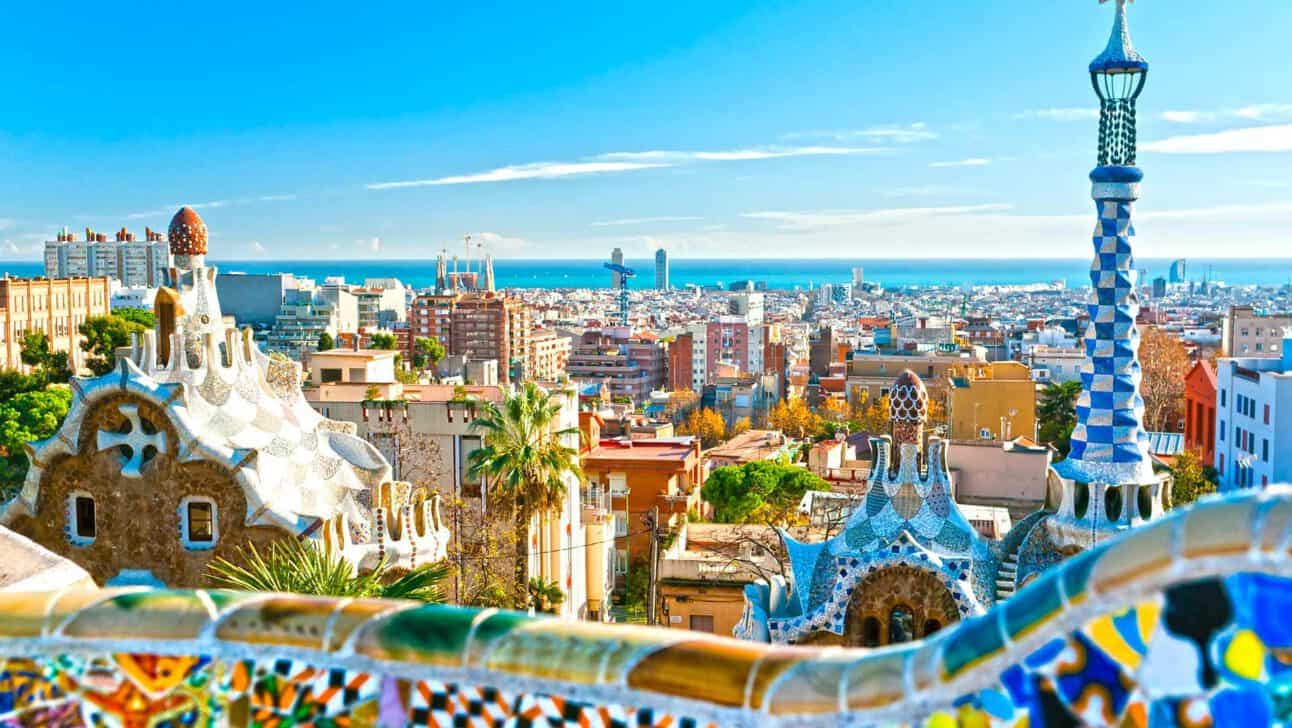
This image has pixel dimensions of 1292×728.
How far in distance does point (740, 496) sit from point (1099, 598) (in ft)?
98.8

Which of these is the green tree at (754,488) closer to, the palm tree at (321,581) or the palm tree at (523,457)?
the palm tree at (523,457)

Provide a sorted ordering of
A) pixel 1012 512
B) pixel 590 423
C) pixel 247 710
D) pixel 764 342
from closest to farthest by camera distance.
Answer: pixel 247 710, pixel 1012 512, pixel 590 423, pixel 764 342

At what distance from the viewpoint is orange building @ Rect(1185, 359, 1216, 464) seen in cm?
3959

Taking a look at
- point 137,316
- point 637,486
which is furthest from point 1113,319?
point 137,316

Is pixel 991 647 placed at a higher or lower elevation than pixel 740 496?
higher

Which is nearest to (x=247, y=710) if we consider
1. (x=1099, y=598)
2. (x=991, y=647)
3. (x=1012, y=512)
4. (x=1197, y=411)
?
(x=991, y=647)

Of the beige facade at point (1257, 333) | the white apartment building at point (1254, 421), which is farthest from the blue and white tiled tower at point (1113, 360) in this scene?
the beige facade at point (1257, 333)

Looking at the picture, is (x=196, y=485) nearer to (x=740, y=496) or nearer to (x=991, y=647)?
(x=991, y=647)

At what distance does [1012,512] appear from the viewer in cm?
2519

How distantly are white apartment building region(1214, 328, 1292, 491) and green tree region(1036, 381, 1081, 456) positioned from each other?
7.84 meters

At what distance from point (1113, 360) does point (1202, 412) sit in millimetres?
30764

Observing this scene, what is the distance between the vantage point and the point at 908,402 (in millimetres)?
12586

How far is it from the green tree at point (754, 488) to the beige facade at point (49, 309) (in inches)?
1634

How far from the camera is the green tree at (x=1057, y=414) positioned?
46.1 metres
